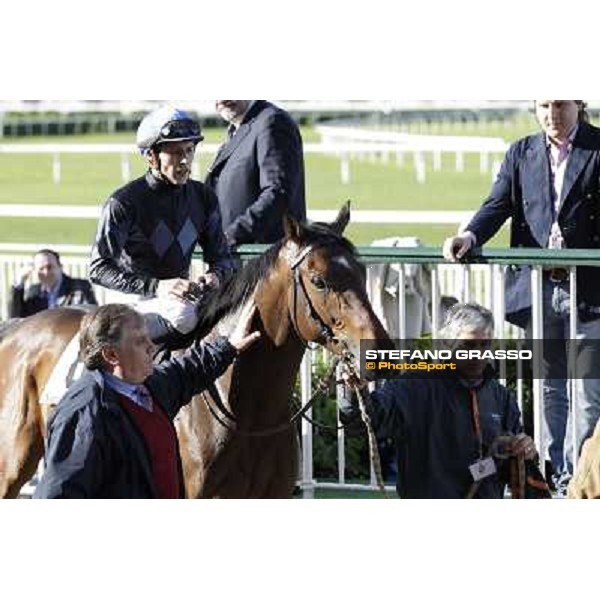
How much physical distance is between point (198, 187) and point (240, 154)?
2.67 ft

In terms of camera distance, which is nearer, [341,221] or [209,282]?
[341,221]

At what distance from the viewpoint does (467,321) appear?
22.6ft

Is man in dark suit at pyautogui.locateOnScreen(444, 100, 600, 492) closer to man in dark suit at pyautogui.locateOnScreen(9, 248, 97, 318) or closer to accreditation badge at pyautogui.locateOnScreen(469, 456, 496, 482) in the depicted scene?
accreditation badge at pyautogui.locateOnScreen(469, 456, 496, 482)

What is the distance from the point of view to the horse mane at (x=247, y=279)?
6.81 meters

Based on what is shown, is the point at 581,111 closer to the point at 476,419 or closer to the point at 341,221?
the point at 341,221

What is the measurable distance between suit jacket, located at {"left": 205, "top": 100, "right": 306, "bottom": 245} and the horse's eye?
1190mm

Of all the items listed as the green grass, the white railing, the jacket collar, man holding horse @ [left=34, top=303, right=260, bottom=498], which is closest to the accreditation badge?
man holding horse @ [left=34, top=303, right=260, bottom=498]

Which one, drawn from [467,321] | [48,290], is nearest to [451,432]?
[467,321]

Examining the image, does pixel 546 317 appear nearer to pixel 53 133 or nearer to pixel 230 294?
pixel 230 294

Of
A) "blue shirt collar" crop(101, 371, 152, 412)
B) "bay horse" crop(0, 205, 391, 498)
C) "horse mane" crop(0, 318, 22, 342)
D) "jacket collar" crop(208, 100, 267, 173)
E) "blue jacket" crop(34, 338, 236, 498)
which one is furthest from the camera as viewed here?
"jacket collar" crop(208, 100, 267, 173)

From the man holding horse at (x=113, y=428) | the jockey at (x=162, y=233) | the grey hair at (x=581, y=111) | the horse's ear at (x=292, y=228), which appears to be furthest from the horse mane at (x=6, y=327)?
the grey hair at (x=581, y=111)

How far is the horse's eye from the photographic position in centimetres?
674

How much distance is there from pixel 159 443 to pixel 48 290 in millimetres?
4861

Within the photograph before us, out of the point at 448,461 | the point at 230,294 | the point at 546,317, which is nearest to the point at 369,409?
the point at 448,461
